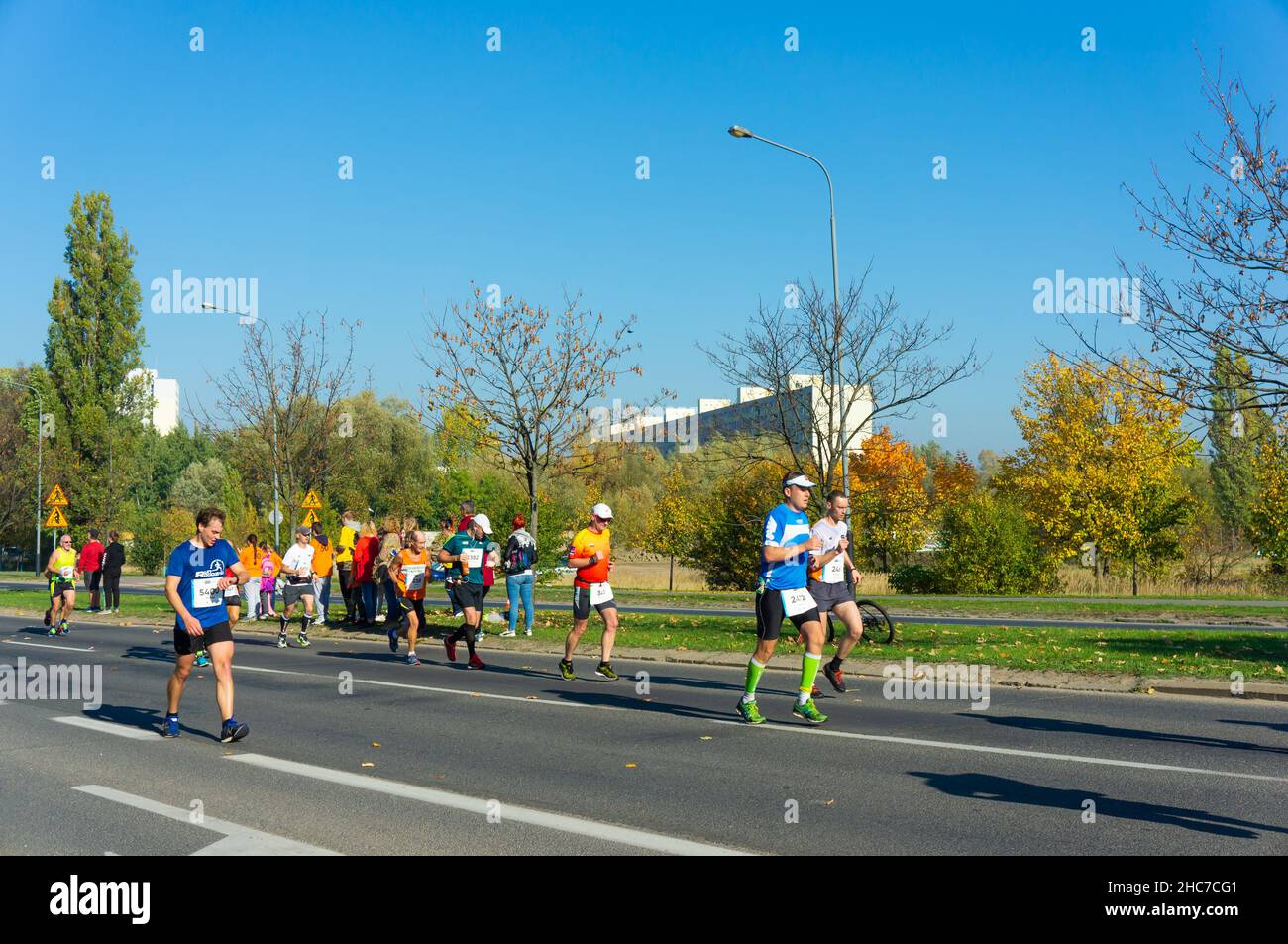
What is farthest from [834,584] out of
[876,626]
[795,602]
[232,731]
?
[232,731]

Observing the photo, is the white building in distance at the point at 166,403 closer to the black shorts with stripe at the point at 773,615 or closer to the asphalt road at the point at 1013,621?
the asphalt road at the point at 1013,621

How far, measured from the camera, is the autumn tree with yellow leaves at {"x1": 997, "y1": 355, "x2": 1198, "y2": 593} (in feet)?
127

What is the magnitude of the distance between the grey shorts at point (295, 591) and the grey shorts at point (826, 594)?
9919 millimetres

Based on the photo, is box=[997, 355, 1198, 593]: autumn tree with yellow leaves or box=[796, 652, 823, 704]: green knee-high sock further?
box=[997, 355, 1198, 593]: autumn tree with yellow leaves

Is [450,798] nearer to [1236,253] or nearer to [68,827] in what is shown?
[68,827]

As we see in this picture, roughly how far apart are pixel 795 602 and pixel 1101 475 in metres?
32.8

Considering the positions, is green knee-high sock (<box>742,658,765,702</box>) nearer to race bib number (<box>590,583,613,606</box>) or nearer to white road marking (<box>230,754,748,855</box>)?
race bib number (<box>590,583,613,606</box>)

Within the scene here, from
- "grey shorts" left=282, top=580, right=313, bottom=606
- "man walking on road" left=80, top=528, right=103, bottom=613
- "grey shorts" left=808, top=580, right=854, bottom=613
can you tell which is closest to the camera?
"grey shorts" left=808, top=580, right=854, bottom=613

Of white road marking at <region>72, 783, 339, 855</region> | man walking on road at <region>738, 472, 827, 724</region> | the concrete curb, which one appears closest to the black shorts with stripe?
man walking on road at <region>738, 472, 827, 724</region>

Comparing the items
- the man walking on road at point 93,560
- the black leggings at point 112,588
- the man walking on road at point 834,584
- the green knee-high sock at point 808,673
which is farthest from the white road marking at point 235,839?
the black leggings at point 112,588

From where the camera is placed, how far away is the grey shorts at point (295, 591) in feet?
59.9

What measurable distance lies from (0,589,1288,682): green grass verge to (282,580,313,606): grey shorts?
321 centimetres
